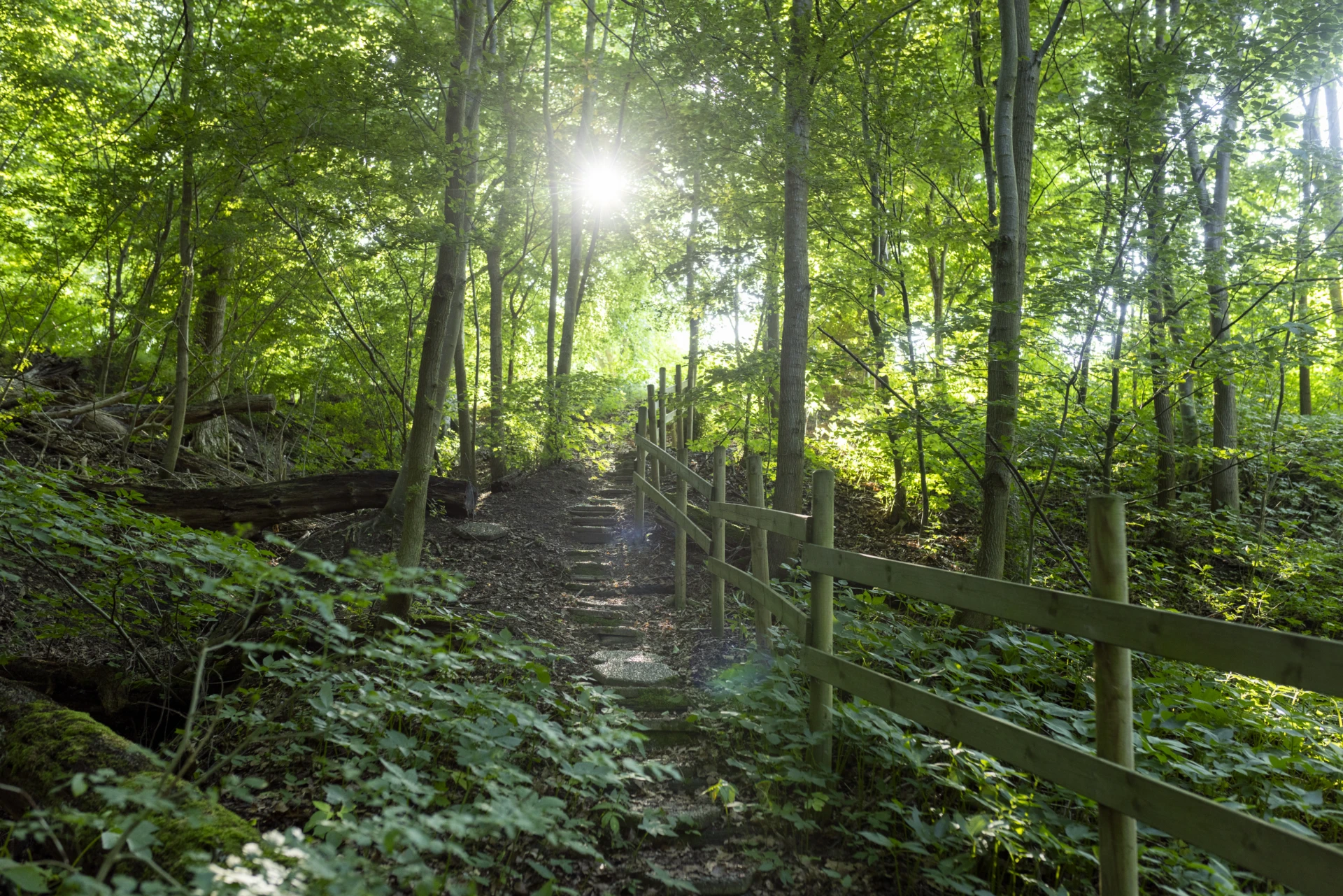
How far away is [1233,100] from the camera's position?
222 inches

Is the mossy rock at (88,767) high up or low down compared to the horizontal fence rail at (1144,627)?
down

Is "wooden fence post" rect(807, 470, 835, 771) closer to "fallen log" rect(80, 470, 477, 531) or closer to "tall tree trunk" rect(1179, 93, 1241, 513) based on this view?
"fallen log" rect(80, 470, 477, 531)

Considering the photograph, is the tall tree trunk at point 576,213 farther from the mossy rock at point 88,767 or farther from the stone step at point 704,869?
the stone step at point 704,869

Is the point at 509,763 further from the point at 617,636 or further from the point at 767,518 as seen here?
the point at 617,636

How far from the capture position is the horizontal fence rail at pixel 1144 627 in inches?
64.6

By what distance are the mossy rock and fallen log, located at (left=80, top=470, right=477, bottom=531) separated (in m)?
2.44

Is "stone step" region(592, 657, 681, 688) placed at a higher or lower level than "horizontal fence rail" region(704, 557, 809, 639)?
lower

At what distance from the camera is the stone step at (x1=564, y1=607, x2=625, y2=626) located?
19.6 feet

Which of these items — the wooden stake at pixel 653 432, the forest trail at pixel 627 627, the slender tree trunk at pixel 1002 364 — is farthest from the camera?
the wooden stake at pixel 653 432

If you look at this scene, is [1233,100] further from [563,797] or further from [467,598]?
[467,598]

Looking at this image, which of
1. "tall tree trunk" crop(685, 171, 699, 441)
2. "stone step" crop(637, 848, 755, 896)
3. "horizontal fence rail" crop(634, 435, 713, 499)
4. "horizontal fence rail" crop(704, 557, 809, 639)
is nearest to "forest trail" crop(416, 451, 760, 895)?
"stone step" crop(637, 848, 755, 896)

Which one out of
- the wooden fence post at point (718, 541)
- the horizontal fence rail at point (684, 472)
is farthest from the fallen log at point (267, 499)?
the wooden fence post at point (718, 541)

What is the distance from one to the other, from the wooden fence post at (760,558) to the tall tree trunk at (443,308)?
7.65ft

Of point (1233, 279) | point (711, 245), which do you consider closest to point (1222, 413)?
point (1233, 279)
